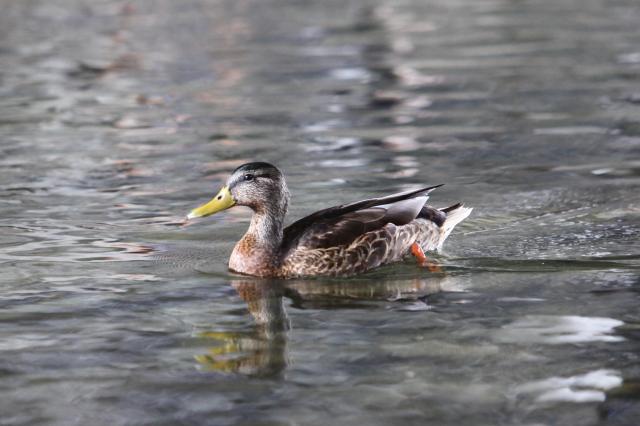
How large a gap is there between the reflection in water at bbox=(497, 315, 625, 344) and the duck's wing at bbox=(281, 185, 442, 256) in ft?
5.73

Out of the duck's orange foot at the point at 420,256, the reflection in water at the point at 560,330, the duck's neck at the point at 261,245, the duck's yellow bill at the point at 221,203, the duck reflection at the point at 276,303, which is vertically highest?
the duck's yellow bill at the point at 221,203

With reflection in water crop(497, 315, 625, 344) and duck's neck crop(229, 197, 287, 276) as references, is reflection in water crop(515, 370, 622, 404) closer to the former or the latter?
reflection in water crop(497, 315, 625, 344)

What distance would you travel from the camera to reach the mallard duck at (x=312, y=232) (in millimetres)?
9523

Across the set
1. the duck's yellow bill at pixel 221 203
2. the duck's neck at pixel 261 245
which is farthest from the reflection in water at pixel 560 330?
the duck's yellow bill at pixel 221 203

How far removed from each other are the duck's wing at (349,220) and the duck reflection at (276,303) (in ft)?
0.97

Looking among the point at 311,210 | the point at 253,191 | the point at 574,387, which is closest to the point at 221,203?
the point at 253,191

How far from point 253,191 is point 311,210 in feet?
7.13

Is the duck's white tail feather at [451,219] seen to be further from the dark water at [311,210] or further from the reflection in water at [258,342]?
the reflection in water at [258,342]

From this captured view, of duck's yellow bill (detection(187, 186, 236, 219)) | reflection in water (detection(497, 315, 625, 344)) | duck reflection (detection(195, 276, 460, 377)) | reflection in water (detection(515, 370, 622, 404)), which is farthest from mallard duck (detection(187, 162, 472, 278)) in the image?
reflection in water (detection(515, 370, 622, 404))

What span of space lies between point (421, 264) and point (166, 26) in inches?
813

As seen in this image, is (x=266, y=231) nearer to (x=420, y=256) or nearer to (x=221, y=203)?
(x=221, y=203)

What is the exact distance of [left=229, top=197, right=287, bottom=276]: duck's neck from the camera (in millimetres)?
9562

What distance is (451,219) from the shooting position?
411 inches

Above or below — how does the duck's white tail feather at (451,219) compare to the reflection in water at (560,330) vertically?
above
